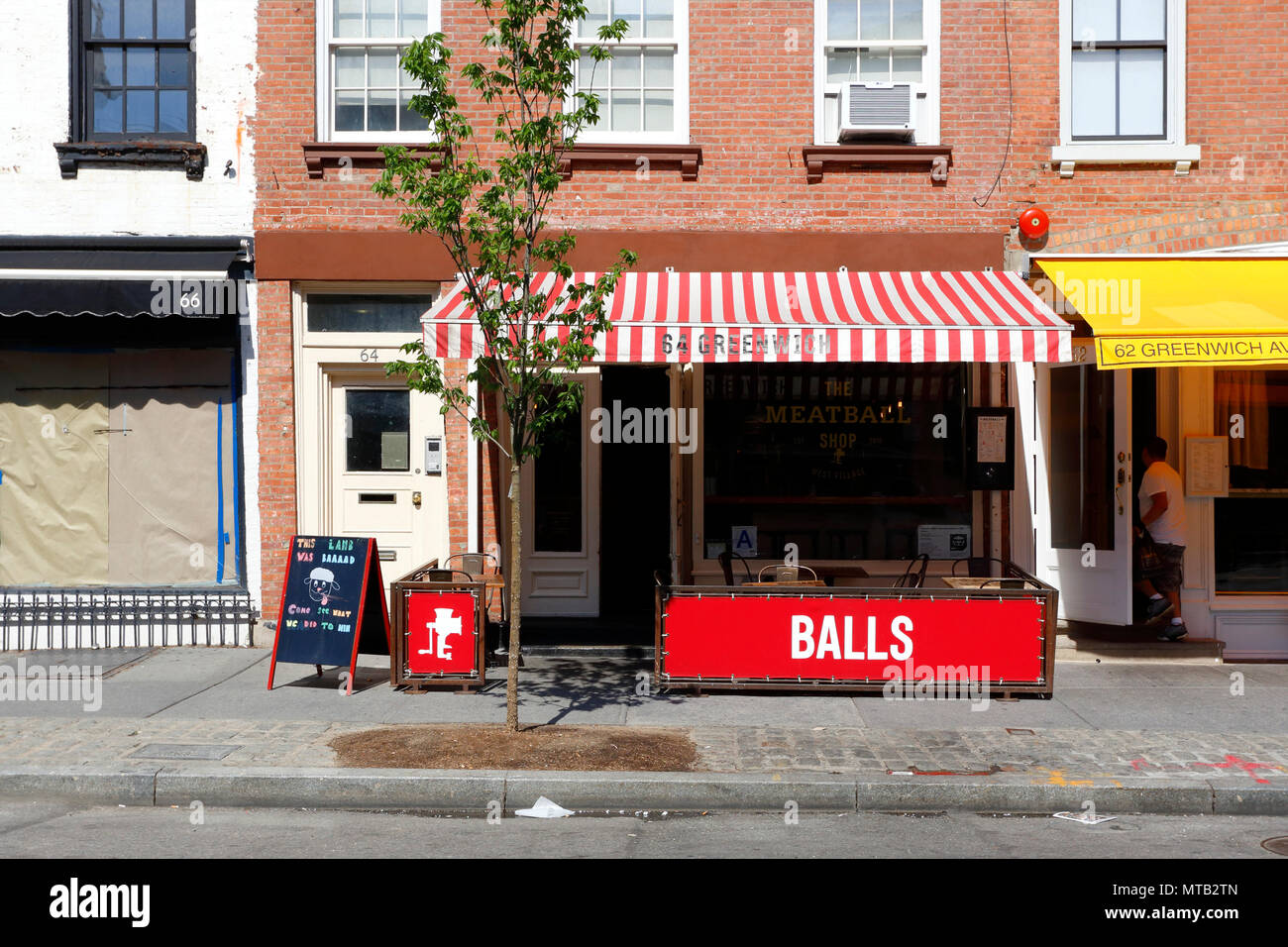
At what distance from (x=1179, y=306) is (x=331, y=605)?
7362 millimetres

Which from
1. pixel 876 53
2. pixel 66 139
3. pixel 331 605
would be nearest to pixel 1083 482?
pixel 876 53

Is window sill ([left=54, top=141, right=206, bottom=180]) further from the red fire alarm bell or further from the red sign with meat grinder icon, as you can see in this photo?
the red fire alarm bell

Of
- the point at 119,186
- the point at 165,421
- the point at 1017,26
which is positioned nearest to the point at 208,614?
the point at 165,421

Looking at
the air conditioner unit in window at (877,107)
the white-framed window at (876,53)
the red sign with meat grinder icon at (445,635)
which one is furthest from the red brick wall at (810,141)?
the red sign with meat grinder icon at (445,635)

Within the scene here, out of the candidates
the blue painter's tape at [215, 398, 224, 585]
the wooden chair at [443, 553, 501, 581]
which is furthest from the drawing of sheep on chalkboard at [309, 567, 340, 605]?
the blue painter's tape at [215, 398, 224, 585]

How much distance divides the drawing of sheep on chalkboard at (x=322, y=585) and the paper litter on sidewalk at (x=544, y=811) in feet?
10.8

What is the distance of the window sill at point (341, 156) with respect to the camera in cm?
1087

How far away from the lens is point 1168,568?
10695 millimetres

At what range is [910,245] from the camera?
10922 mm

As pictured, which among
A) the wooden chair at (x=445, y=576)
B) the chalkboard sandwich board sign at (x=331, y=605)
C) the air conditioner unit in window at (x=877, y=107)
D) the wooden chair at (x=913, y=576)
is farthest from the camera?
the air conditioner unit in window at (x=877, y=107)

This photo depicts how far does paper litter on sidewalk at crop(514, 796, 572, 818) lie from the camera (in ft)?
22.2

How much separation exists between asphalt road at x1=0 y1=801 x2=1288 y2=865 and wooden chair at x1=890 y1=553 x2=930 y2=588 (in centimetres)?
347

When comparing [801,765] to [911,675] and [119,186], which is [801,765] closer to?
[911,675]

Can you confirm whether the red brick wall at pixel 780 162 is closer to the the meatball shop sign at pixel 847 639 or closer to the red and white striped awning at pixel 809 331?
the red and white striped awning at pixel 809 331
